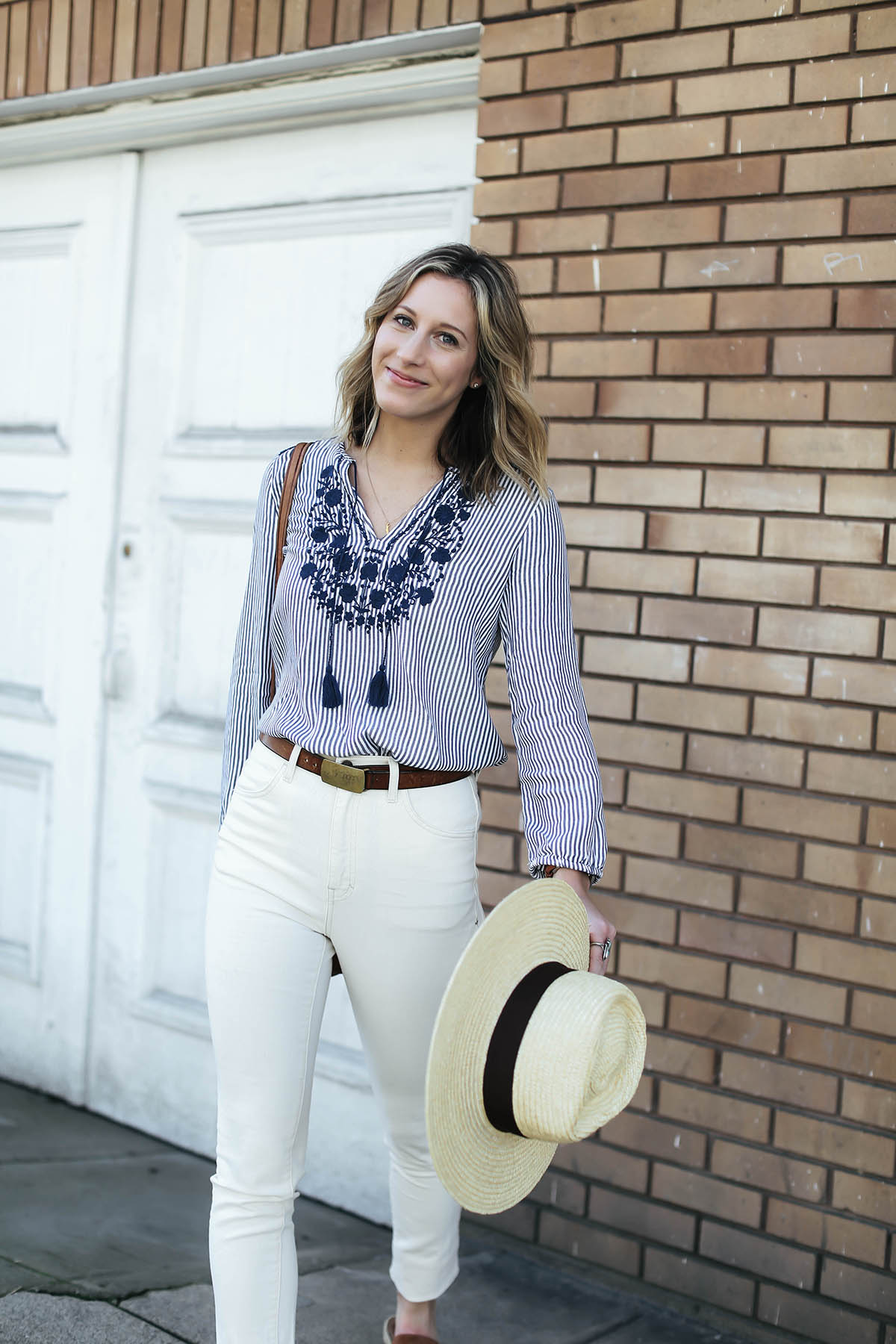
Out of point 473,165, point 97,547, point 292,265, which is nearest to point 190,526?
point 97,547

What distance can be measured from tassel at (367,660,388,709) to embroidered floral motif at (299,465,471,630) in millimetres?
72

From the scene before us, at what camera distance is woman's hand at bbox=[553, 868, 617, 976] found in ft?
6.82

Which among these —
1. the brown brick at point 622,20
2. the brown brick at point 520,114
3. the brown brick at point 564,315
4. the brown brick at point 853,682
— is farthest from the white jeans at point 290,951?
the brown brick at point 622,20

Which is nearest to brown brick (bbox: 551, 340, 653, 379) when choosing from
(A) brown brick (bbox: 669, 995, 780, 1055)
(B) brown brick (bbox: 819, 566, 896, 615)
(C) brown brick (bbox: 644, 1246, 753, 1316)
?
(B) brown brick (bbox: 819, 566, 896, 615)

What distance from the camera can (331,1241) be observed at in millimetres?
3162

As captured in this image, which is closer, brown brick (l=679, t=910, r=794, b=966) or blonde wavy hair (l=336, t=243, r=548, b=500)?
blonde wavy hair (l=336, t=243, r=548, b=500)

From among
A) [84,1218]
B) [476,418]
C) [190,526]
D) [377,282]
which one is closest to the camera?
[476,418]

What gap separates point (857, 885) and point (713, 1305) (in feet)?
3.04

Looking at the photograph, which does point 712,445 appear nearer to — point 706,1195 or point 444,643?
point 444,643

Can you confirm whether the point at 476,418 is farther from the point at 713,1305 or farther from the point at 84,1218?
the point at 84,1218

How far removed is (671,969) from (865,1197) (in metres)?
0.56

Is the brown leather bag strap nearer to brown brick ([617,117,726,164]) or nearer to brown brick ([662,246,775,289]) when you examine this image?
brown brick ([662,246,775,289])

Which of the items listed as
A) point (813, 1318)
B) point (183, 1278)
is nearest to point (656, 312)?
point (813, 1318)

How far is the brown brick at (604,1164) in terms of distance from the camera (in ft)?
9.39
